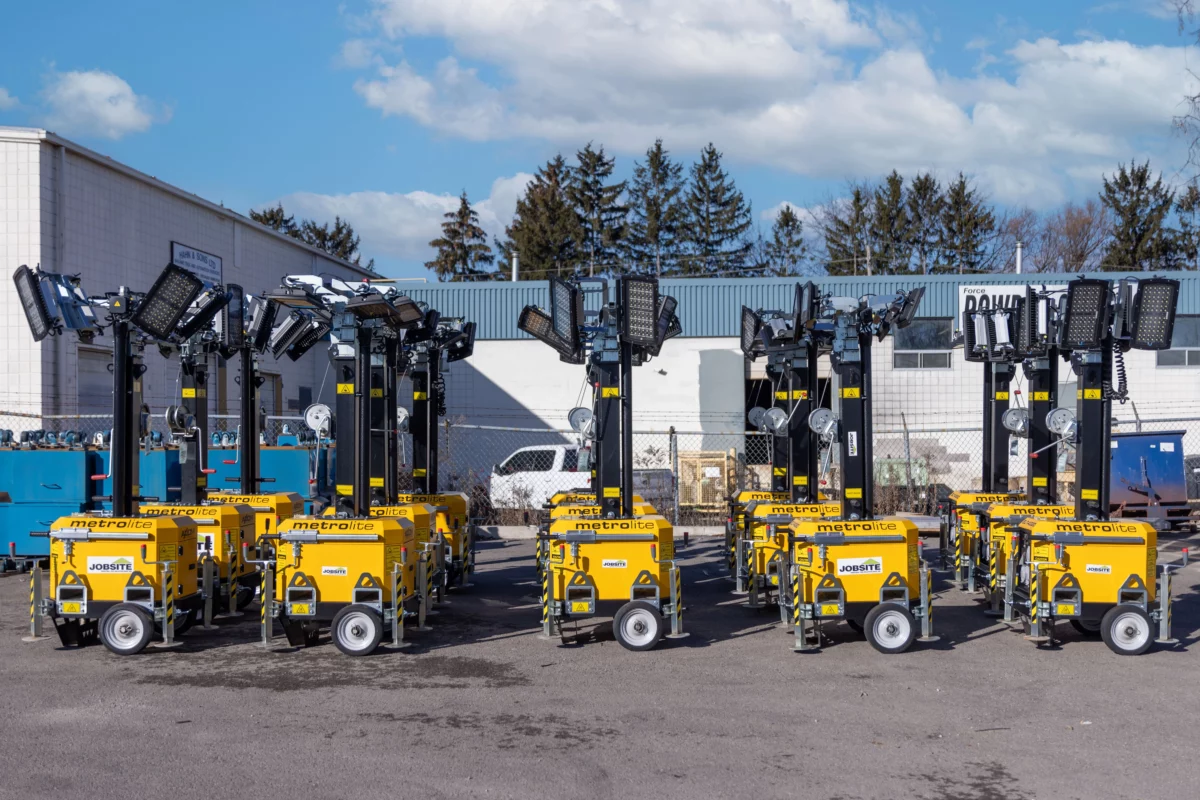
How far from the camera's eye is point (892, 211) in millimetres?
52031

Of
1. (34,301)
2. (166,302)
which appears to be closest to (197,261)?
(34,301)

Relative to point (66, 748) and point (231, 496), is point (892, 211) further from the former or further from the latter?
point (66, 748)

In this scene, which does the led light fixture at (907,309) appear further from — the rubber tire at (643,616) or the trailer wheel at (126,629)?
the trailer wheel at (126,629)

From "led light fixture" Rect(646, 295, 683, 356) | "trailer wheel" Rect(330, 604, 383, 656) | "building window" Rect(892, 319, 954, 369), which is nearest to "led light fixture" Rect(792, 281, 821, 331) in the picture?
"led light fixture" Rect(646, 295, 683, 356)

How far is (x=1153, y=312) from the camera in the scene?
440 inches

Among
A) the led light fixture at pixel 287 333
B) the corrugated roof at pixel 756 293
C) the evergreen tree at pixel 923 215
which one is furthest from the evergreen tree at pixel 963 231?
the led light fixture at pixel 287 333

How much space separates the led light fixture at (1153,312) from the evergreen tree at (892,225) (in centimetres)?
4149

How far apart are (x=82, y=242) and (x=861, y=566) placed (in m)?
17.4

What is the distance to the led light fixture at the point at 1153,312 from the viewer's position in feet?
36.5

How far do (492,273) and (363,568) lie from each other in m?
48.9

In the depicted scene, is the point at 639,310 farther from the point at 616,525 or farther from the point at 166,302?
the point at 166,302

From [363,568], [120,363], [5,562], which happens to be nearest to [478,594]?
[363,568]

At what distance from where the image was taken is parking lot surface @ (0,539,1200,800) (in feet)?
22.4

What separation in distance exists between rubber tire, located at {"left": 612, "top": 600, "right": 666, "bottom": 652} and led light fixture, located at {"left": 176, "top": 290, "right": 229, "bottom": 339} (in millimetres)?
5696
